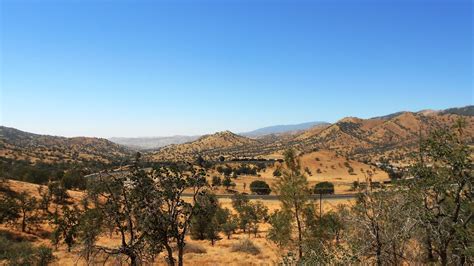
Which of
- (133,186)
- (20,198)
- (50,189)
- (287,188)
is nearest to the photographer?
(133,186)

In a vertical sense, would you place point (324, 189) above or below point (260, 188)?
above

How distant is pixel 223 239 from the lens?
5516 centimetres

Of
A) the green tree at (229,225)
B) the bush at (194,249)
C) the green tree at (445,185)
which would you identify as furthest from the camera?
the green tree at (229,225)

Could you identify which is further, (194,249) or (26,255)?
(194,249)

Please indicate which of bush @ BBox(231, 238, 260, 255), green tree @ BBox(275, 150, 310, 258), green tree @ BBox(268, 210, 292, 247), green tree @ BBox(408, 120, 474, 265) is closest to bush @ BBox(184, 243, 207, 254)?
bush @ BBox(231, 238, 260, 255)

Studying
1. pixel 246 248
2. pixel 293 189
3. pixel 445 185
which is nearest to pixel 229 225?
pixel 246 248

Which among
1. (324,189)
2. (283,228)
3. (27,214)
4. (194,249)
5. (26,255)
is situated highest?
(283,228)

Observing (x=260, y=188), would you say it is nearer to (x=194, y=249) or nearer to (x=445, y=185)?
(x=194, y=249)

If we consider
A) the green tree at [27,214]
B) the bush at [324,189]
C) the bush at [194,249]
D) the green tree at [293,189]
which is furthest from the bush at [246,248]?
the bush at [324,189]

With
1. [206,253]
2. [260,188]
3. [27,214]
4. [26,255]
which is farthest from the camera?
[260,188]

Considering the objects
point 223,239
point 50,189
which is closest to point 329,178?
point 223,239

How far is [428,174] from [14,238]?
4579 centimetres

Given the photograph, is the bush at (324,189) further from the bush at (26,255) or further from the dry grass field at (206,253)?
the bush at (26,255)

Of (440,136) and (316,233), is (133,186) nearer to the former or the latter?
(440,136)
